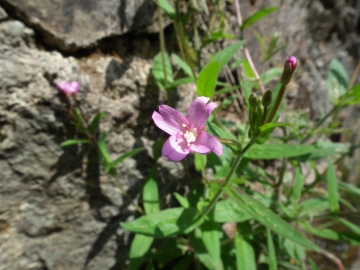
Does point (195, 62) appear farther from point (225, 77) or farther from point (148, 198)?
point (148, 198)

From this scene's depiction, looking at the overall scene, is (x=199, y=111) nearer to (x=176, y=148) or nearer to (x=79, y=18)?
(x=176, y=148)

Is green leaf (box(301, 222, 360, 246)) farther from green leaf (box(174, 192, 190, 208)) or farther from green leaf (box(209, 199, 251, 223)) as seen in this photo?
green leaf (box(174, 192, 190, 208))

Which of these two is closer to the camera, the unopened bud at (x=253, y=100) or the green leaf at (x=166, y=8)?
the unopened bud at (x=253, y=100)

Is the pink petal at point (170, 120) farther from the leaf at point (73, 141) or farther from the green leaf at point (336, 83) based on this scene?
the green leaf at point (336, 83)

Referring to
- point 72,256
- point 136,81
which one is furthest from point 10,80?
point 72,256

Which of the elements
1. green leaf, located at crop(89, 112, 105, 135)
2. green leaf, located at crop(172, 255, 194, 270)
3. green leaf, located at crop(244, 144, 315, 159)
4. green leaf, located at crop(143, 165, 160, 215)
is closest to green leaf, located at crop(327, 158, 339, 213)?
green leaf, located at crop(244, 144, 315, 159)

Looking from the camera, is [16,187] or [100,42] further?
[100,42]

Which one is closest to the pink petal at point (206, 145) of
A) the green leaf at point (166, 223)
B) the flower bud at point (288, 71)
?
the flower bud at point (288, 71)
